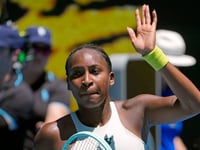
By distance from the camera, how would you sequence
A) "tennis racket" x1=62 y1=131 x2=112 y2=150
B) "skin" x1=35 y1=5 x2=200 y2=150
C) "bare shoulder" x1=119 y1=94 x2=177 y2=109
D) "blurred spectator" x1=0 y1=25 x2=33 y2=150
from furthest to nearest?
"blurred spectator" x1=0 y1=25 x2=33 y2=150, "bare shoulder" x1=119 y1=94 x2=177 y2=109, "skin" x1=35 y1=5 x2=200 y2=150, "tennis racket" x1=62 y1=131 x2=112 y2=150

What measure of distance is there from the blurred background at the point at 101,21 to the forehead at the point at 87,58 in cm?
411

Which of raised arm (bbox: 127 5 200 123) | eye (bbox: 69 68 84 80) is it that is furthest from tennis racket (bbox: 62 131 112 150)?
raised arm (bbox: 127 5 200 123)

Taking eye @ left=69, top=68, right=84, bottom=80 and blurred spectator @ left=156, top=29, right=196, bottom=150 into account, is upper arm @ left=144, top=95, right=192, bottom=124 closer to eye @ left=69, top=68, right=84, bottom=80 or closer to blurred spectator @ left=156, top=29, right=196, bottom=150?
eye @ left=69, top=68, right=84, bottom=80

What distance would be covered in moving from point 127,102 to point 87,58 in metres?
0.32

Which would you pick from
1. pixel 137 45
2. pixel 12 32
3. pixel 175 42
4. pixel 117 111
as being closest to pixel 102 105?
pixel 117 111

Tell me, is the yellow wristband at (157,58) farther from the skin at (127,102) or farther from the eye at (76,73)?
the eye at (76,73)

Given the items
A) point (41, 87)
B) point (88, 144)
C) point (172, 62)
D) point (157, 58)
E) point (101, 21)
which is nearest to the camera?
point (88, 144)

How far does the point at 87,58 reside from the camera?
131 inches

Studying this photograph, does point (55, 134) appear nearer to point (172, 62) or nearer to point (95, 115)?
point (95, 115)

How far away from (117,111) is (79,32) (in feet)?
13.8

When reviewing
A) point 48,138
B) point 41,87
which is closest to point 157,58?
point 48,138

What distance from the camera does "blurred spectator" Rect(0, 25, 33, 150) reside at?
457cm

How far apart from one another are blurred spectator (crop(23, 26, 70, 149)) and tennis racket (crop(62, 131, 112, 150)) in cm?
137

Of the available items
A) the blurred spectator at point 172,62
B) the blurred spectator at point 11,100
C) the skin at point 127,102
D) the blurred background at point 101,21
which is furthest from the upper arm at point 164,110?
the blurred background at point 101,21
